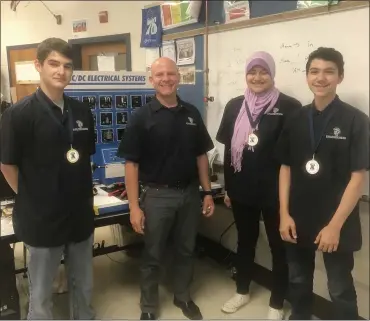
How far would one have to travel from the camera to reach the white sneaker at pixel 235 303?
189 cm

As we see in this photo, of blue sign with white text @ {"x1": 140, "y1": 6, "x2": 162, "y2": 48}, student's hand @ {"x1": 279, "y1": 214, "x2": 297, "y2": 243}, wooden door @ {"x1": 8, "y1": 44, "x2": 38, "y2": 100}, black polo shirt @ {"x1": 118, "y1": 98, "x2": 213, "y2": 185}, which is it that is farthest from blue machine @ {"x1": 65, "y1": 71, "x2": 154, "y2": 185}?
student's hand @ {"x1": 279, "y1": 214, "x2": 297, "y2": 243}

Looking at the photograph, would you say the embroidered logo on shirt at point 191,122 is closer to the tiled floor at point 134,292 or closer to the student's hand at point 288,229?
the student's hand at point 288,229

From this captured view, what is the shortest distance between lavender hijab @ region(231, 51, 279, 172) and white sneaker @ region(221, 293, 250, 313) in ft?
2.34

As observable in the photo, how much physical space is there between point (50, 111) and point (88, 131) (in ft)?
0.61

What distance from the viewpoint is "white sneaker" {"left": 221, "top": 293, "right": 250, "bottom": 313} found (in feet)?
6.21

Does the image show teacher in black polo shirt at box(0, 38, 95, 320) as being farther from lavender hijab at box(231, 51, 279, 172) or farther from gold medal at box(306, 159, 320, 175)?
gold medal at box(306, 159, 320, 175)

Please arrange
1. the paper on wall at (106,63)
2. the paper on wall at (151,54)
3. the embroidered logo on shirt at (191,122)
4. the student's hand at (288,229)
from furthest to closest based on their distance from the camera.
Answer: the paper on wall at (151,54)
the paper on wall at (106,63)
the embroidered logo on shirt at (191,122)
the student's hand at (288,229)

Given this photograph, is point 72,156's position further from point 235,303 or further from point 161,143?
point 235,303

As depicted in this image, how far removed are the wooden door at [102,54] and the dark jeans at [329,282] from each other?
4.43 feet

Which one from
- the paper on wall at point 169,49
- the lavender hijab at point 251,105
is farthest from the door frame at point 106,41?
the lavender hijab at point 251,105

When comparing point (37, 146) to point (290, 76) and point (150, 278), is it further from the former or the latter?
point (290, 76)

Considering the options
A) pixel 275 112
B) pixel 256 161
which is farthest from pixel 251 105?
pixel 256 161

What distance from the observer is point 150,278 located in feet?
5.89

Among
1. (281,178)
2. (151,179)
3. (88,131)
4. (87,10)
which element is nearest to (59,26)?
(87,10)
